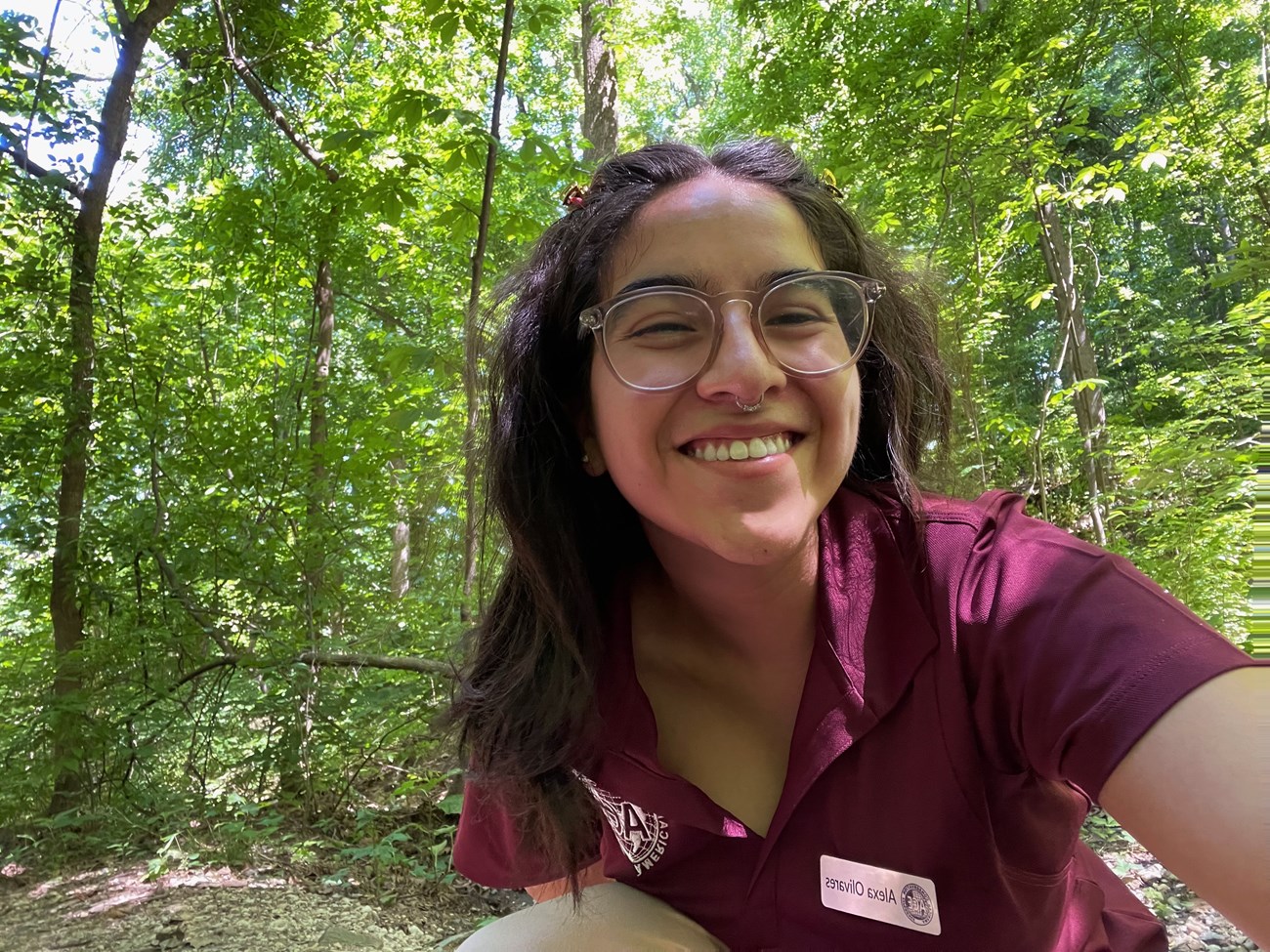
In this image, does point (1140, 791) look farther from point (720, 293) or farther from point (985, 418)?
point (985, 418)

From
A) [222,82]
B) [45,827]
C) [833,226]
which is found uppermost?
[222,82]

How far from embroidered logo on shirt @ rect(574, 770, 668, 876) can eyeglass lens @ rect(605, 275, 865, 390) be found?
0.62 metres

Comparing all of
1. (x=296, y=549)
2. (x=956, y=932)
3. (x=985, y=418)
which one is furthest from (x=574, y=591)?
(x=985, y=418)

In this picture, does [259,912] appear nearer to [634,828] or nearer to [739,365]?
[634,828]

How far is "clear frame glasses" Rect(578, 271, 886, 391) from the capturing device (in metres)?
0.93

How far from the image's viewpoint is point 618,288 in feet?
3.41

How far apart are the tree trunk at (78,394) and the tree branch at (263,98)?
0.49 m

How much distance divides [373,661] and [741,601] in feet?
7.86

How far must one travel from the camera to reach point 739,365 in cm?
90

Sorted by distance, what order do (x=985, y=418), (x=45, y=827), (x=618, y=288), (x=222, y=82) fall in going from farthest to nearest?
(x=222, y=82)
(x=985, y=418)
(x=45, y=827)
(x=618, y=288)

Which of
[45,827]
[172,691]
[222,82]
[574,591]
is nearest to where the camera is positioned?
[574,591]

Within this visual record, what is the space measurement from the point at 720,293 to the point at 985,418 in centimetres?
304

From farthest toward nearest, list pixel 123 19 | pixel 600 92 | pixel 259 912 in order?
pixel 600 92, pixel 123 19, pixel 259 912

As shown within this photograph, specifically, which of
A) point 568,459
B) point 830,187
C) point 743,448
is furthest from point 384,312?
point 743,448
